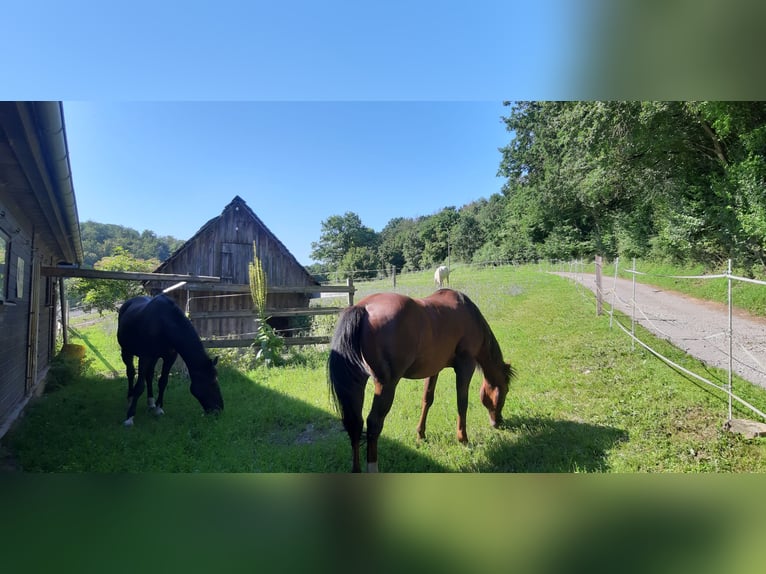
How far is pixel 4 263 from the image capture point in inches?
98.8

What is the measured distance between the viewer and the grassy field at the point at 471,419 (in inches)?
96.1

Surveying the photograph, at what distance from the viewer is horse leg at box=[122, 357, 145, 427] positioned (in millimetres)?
2699

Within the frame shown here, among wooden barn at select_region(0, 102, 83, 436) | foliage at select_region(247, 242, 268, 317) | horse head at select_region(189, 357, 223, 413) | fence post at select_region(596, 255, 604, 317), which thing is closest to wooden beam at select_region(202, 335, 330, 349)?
horse head at select_region(189, 357, 223, 413)

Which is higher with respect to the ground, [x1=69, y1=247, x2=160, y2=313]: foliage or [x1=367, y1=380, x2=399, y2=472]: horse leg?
[x1=69, y1=247, x2=160, y2=313]: foliage

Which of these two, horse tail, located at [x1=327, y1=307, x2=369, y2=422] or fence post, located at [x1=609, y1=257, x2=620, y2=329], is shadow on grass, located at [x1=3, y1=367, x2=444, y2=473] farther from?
fence post, located at [x1=609, y1=257, x2=620, y2=329]

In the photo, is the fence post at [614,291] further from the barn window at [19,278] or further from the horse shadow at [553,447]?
the barn window at [19,278]

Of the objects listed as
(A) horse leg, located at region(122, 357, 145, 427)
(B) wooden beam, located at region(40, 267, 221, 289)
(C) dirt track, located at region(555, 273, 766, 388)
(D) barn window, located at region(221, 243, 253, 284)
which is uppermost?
(D) barn window, located at region(221, 243, 253, 284)

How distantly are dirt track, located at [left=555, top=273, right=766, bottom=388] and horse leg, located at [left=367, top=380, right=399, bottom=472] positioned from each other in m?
1.90

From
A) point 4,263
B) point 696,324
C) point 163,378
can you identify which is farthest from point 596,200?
point 4,263

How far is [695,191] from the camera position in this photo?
307 cm

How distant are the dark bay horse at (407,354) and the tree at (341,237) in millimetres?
730

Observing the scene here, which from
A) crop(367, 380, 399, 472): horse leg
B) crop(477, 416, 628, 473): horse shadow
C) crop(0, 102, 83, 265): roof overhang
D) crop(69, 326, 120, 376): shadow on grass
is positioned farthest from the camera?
crop(69, 326, 120, 376): shadow on grass

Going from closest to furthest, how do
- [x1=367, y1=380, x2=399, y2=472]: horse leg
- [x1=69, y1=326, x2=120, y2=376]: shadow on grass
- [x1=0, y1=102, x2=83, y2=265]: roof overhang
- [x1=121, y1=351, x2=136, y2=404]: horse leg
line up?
[x1=0, y1=102, x2=83, y2=265]: roof overhang, [x1=367, y1=380, x2=399, y2=472]: horse leg, [x1=121, y1=351, x2=136, y2=404]: horse leg, [x1=69, y1=326, x2=120, y2=376]: shadow on grass

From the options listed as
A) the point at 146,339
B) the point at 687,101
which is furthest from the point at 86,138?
the point at 687,101
